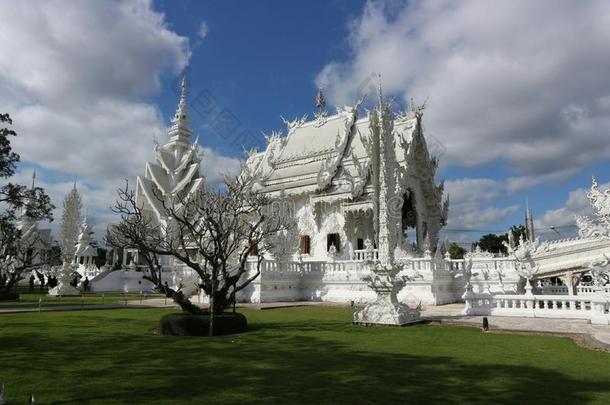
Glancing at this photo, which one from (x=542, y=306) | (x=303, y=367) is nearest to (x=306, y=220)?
(x=542, y=306)

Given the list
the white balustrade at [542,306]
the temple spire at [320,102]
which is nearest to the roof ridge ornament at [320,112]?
the temple spire at [320,102]

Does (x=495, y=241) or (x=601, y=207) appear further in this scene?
(x=495, y=241)

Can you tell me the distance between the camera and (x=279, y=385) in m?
5.38

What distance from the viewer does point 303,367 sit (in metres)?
6.41

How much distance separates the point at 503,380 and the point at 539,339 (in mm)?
4004

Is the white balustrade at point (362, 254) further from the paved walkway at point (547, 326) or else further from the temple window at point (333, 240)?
the paved walkway at point (547, 326)

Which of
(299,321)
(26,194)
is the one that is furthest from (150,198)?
(299,321)

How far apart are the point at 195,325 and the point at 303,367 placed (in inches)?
168

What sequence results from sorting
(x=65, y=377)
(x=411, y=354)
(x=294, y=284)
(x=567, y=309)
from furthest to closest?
(x=294, y=284), (x=567, y=309), (x=411, y=354), (x=65, y=377)

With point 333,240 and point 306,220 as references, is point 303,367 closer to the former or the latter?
point 333,240

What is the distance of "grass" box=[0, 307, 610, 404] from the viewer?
16.1 feet

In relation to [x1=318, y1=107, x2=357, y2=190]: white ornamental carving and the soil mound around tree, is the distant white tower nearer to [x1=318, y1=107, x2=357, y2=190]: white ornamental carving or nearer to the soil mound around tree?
[x1=318, y1=107, x2=357, y2=190]: white ornamental carving

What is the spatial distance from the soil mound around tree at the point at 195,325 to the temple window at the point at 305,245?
1781cm

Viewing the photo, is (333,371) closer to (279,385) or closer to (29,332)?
(279,385)
